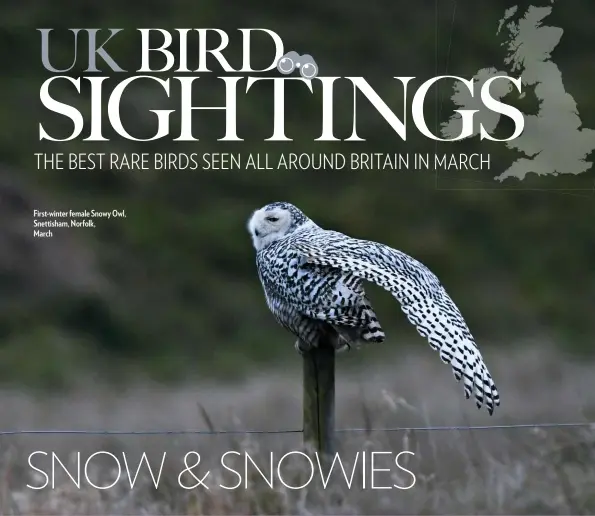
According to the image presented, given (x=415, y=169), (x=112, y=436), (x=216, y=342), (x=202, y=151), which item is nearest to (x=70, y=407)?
(x=112, y=436)

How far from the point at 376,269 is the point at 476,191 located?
1.81ft

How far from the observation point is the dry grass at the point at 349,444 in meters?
5.93

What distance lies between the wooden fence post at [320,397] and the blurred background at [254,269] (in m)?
0.17

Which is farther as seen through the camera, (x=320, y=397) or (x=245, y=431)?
(x=245, y=431)

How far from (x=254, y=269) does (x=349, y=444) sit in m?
0.76

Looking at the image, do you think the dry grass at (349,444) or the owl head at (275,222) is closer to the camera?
the owl head at (275,222)

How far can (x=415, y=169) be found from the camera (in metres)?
5.94

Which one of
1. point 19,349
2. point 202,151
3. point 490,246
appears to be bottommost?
point 19,349

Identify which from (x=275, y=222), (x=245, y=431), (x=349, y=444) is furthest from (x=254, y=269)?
(x=349, y=444)

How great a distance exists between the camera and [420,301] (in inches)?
224

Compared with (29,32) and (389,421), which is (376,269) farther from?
(29,32)
